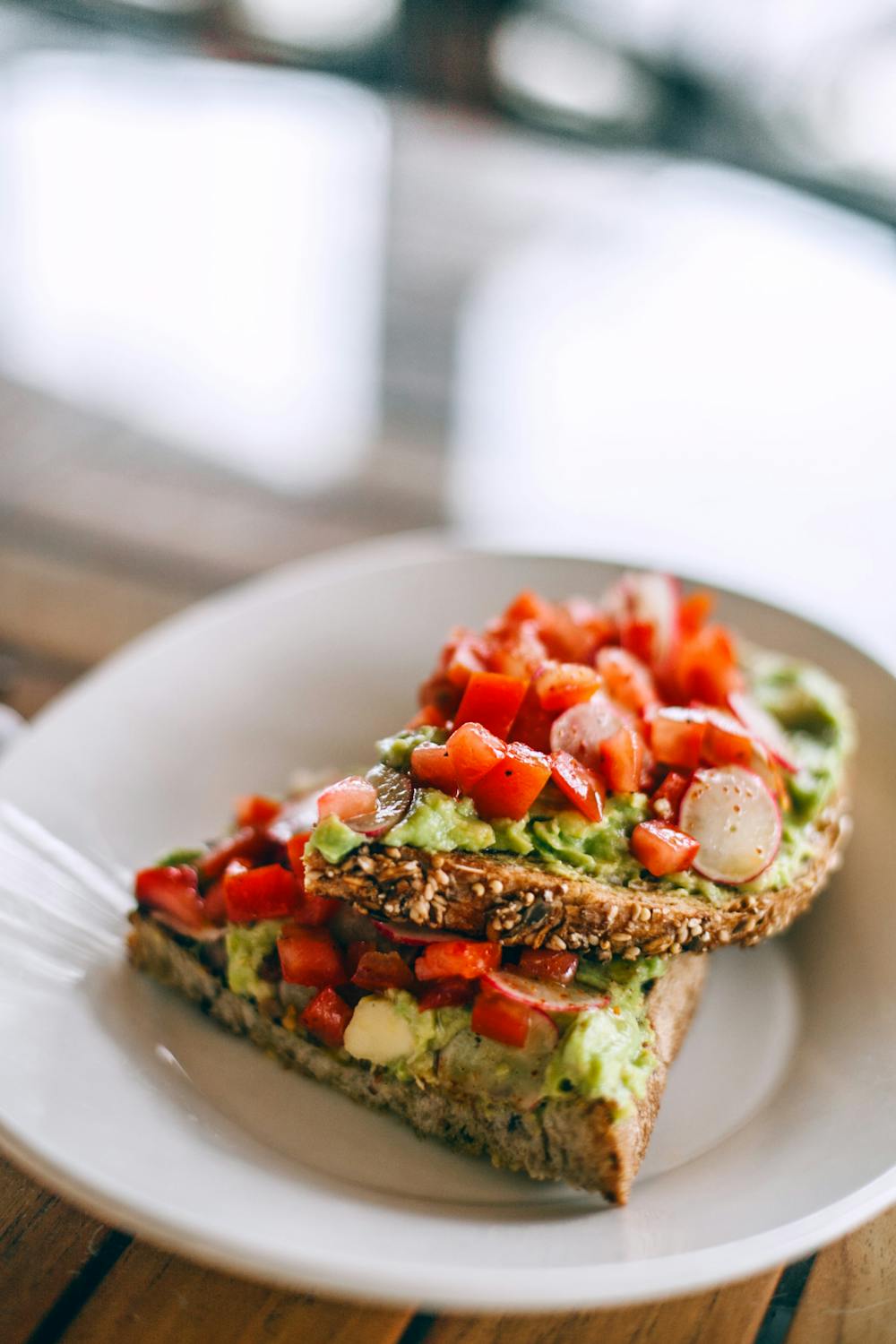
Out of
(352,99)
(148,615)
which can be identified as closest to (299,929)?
(148,615)

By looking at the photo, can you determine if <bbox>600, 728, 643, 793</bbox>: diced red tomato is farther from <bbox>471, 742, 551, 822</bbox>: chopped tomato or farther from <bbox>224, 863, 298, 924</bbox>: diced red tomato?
<bbox>224, 863, 298, 924</bbox>: diced red tomato

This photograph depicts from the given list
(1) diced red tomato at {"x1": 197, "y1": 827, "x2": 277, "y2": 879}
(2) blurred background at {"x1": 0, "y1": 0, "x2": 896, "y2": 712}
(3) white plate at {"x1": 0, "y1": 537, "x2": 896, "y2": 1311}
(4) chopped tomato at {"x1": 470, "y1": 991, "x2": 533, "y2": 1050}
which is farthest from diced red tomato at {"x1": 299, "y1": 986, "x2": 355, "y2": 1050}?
(2) blurred background at {"x1": 0, "y1": 0, "x2": 896, "y2": 712}

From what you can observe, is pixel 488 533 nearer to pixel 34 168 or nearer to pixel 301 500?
pixel 301 500

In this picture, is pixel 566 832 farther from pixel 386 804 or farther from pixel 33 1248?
pixel 33 1248

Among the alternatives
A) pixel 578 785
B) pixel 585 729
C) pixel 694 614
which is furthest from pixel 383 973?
pixel 694 614

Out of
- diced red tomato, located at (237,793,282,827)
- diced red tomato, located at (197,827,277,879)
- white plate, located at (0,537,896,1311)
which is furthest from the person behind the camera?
diced red tomato, located at (237,793,282,827)

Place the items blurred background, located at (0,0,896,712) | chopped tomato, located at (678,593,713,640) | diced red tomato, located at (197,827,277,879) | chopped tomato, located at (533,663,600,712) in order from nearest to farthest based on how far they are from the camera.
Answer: chopped tomato, located at (533,663,600,712), diced red tomato, located at (197,827,277,879), chopped tomato, located at (678,593,713,640), blurred background, located at (0,0,896,712)
